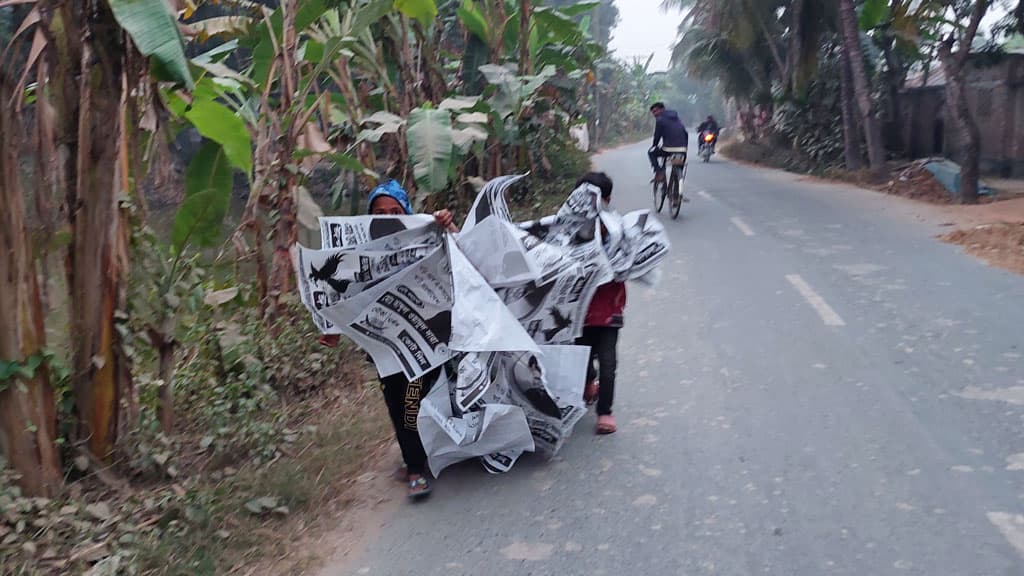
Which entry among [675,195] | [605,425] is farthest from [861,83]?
[605,425]

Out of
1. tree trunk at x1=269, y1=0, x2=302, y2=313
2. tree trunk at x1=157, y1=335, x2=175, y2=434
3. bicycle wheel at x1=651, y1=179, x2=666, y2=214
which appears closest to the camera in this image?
tree trunk at x1=157, y1=335, x2=175, y2=434

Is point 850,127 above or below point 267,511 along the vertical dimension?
above

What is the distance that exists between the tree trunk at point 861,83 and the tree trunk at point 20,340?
1789 cm

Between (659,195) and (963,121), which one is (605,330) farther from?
(963,121)

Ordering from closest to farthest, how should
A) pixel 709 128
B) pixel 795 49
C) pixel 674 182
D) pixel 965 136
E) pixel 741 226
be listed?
pixel 741 226 < pixel 674 182 < pixel 965 136 < pixel 795 49 < pixel 709 128

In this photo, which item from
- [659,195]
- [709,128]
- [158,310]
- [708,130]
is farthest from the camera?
[709,128]

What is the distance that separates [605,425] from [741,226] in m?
8.26

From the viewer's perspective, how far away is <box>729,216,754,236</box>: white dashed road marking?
39.1ft

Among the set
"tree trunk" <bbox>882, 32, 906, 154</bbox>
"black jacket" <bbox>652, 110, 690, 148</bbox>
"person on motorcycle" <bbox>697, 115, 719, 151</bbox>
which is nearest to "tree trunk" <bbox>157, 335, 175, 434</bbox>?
"black jacket" <bbox>652, 110, 690, 148</bbox>

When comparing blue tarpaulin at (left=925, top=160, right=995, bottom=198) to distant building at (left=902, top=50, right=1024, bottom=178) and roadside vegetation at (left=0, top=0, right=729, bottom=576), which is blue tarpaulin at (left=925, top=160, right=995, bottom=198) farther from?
roadside vegetation at (left=0, top=0, right=729, bottom=576)

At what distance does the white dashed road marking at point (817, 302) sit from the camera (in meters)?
7.02

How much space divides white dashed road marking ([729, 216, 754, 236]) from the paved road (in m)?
3.85

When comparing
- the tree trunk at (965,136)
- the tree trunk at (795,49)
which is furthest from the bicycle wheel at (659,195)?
the tree trunk at (795,49)

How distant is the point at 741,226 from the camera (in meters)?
12.5
